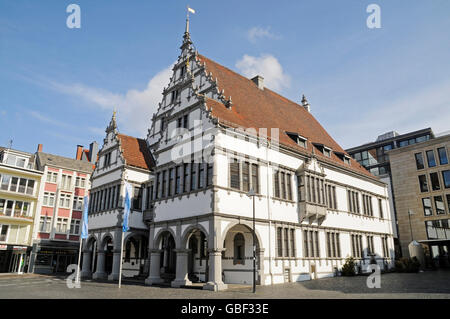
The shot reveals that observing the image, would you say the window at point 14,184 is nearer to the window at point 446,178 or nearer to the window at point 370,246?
the window at point 370,246

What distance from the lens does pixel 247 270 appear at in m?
23.9

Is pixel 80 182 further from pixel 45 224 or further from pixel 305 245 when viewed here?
pixel 305 245

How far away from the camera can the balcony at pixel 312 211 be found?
89.0 ft

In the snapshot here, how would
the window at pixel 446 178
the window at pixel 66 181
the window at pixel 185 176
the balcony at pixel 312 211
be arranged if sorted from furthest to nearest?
the window at pixel 66 181 → the window at pixel 446 178 → the balcony at pixel 312 211 → the window at pixel 185 176

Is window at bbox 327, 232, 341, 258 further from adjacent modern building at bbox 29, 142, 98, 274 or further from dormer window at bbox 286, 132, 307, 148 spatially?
adjacent modern building at bbox 29, 142, 98, 274

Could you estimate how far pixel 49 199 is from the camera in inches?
1756

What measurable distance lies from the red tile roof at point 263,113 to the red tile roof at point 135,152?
10778 millimetres

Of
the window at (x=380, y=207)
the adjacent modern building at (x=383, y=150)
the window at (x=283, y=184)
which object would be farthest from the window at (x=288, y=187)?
the adjacent modern building at (x=383, y=150)

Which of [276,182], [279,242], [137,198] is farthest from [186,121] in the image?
[279,242]

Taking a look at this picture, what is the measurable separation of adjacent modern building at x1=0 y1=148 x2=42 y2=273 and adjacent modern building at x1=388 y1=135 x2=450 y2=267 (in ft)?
155

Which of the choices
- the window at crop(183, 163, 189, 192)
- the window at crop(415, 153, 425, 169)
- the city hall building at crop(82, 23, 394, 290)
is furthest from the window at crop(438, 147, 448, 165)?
the window at crop(183, 163, 189, 192)

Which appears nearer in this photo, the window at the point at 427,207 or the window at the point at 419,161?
the window at the point at 427,207

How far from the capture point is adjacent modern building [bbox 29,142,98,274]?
141 ft
